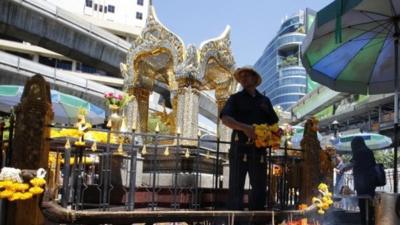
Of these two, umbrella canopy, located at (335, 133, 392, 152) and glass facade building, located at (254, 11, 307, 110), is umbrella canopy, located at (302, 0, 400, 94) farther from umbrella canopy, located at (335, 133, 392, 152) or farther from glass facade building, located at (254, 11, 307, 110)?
glass facade building, located at (254, 11, 307, 110)

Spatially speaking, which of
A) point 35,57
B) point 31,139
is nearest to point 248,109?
point 31,139

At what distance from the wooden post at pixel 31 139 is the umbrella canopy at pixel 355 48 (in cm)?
446

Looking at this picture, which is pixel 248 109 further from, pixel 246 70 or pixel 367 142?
pixel 367 142

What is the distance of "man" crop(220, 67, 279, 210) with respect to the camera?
19.9 feet

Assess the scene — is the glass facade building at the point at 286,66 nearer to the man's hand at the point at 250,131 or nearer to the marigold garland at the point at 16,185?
the man's hand at the point at 250,131

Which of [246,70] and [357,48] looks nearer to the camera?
[246,70]

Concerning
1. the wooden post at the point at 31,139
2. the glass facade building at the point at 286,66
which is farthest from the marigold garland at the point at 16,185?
the glass facade building at the point at 286,66

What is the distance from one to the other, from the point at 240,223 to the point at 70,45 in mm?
17998

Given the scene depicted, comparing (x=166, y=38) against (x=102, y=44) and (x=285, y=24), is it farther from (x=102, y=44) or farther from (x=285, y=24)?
(x=285, y=24)

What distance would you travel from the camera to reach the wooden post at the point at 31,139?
482 centimetres

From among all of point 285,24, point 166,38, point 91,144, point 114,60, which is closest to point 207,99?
point 114,60

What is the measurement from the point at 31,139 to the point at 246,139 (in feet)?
8.81

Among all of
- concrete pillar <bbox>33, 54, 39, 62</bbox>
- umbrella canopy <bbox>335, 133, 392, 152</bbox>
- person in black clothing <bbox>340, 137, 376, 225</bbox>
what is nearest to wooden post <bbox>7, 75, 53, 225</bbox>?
person in black clothing <bbox>340, 137, 376, 225</bbox>

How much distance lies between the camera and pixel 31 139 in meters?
4.95
